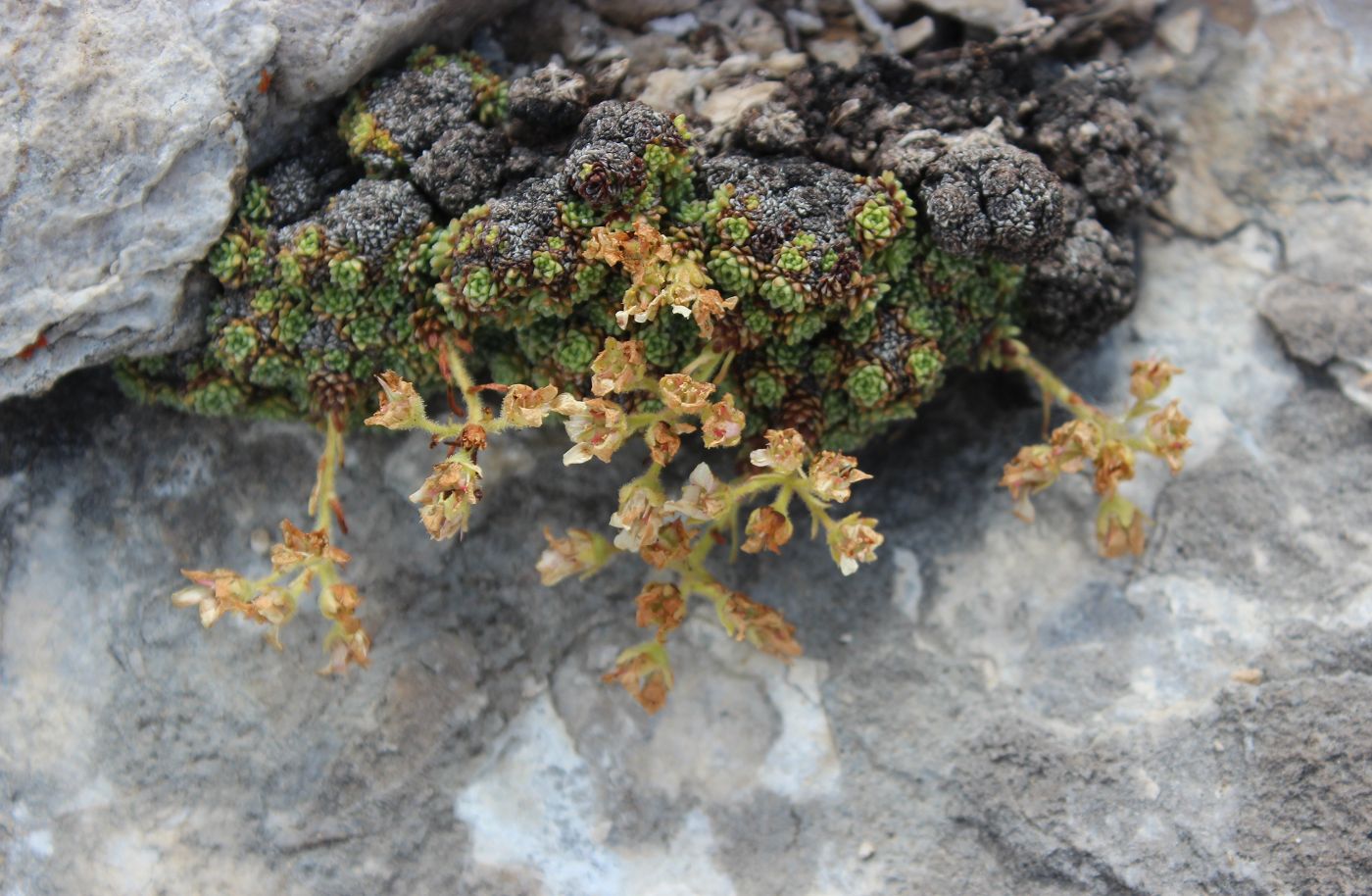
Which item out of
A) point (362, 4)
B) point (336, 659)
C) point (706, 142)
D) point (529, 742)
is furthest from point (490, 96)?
point (529, 742)

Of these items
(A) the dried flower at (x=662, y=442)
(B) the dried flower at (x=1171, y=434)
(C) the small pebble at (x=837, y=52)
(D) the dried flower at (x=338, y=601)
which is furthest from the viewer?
(C) the small pebble at (x=837, y=52)

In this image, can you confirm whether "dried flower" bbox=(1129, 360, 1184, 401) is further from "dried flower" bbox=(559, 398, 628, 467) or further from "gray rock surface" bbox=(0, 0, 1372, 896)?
"dried flower" bbox=(559, 398, 628, 467)

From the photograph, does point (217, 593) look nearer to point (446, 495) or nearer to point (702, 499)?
point (446, 495)

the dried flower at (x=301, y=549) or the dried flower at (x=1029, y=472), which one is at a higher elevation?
the dried flower at (x=301, y=549)

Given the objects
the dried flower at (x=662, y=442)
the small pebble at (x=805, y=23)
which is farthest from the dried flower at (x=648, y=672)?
the small pebble at (x=805, y=23)

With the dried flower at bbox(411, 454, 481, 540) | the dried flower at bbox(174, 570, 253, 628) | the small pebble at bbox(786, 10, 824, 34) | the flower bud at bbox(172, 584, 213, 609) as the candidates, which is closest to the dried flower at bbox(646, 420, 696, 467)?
the dried flower at bbox(411, 454, 481, 540)

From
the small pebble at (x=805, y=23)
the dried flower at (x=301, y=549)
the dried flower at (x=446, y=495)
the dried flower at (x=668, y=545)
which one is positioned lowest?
the dried flower at (x=668, y=545)

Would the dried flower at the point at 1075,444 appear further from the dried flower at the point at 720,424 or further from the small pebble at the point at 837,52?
the small pebble at the point at 837,52

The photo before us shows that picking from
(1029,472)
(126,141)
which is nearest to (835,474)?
(1029,472)
